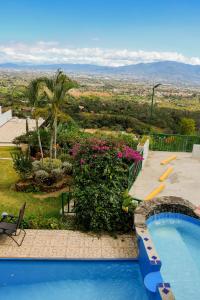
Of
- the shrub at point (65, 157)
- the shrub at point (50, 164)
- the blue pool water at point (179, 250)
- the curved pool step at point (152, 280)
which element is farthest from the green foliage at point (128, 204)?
the shrub at point (65, 157)

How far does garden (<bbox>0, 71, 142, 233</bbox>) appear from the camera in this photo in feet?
29.9

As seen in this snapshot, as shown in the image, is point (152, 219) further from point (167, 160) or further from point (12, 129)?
point (12, 129)

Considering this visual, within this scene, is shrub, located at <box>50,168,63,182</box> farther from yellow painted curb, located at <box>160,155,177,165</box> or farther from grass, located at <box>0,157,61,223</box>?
yellow painted curb, located at <box>160,155,177,165</box>

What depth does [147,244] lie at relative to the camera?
24.7ft

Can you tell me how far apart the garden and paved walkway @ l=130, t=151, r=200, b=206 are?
1.51 metres

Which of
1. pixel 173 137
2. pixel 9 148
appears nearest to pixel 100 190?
pixel 173 137

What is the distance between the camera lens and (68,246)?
833cm

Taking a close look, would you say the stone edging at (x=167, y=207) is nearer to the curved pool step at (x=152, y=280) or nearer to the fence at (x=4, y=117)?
the curved pool step at (x=152, y=280)

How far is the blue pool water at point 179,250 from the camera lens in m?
7.01

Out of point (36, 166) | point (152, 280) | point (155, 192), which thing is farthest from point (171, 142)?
point (152, 280)

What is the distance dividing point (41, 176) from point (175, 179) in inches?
210

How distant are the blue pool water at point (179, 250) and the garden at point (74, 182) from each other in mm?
1059

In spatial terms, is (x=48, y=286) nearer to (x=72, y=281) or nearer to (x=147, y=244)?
(x=72, y=281)

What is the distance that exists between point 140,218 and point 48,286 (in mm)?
3005
